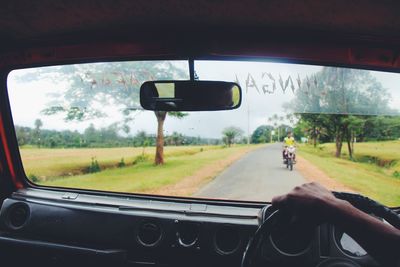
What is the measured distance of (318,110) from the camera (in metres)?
3.12

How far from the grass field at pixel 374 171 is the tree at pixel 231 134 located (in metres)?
0.96

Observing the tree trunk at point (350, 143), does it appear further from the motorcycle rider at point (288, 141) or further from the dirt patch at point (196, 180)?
the dirt patch at point (196, 180)

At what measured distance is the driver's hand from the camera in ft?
3.90

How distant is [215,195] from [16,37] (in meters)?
2.57

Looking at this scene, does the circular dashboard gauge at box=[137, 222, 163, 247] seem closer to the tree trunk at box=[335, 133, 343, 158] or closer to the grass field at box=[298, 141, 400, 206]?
the grass field at box=[298, 141, 400, 206]

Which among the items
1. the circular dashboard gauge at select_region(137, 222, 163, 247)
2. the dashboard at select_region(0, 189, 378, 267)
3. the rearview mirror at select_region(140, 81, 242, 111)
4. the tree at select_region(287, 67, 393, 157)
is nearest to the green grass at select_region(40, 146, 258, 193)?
the dashboard at select_region(0, 189, 378, 267)

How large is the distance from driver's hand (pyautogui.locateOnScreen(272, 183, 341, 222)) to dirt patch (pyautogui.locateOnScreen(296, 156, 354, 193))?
6.91 ft

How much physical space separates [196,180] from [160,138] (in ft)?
2.18

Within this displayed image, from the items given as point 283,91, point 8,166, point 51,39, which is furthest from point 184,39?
point 8,166

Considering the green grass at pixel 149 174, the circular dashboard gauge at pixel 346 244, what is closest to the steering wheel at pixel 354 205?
the circular dashboard gauge at pixel 346 244

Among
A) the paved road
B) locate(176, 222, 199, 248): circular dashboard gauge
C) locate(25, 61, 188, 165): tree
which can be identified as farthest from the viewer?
the paved road

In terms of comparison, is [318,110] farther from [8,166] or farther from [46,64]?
[8,166]

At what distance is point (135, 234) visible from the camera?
2.83 metres

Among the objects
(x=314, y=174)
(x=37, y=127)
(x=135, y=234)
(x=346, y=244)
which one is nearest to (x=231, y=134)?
(x=314, y=174)
